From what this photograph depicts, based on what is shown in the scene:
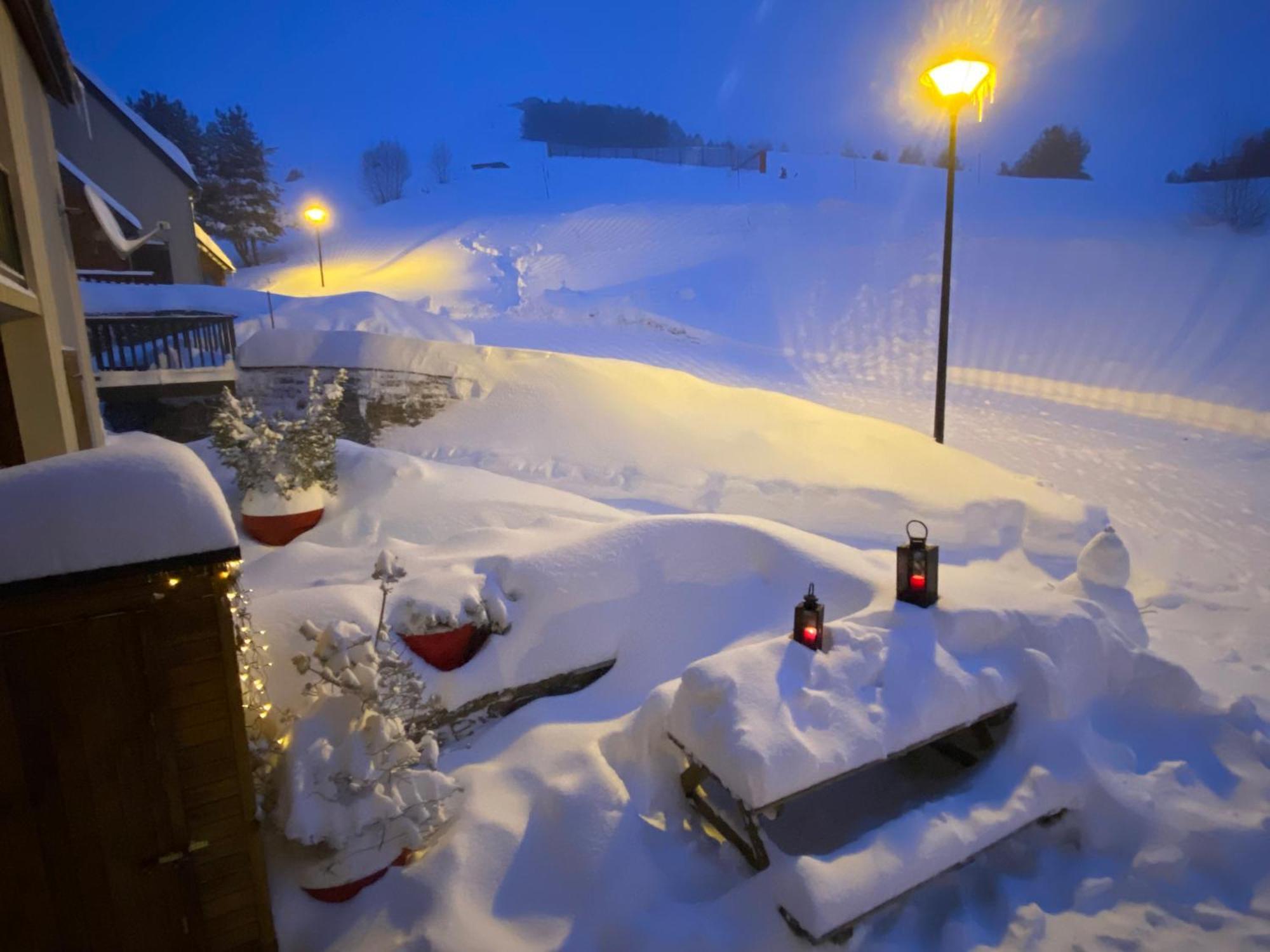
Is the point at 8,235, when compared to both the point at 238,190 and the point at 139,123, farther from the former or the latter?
the point at 238,190

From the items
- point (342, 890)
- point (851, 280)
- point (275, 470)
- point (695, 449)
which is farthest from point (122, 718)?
point (851, 280)

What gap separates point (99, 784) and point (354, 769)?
0.87 m

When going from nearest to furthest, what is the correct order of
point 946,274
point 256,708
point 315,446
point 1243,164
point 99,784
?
point 99,784 → point 256,708 → point 315,446 → point 946,274 → point 1243,164

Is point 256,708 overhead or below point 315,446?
below

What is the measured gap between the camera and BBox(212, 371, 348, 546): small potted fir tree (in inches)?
265

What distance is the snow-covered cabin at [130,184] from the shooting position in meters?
15.9

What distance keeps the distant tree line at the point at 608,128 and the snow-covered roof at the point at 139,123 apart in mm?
52498

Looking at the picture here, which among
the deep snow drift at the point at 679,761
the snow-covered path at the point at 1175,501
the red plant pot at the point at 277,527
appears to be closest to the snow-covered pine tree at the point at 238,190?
the snow-covered path at the point at 1175,501

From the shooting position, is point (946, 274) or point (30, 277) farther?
point (946, 274)

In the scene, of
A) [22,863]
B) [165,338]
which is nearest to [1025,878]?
[22,863]

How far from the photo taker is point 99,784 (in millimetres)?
2537

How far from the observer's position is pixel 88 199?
1263cm

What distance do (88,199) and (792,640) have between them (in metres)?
14.6

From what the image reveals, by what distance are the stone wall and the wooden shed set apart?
7868 millimetres
